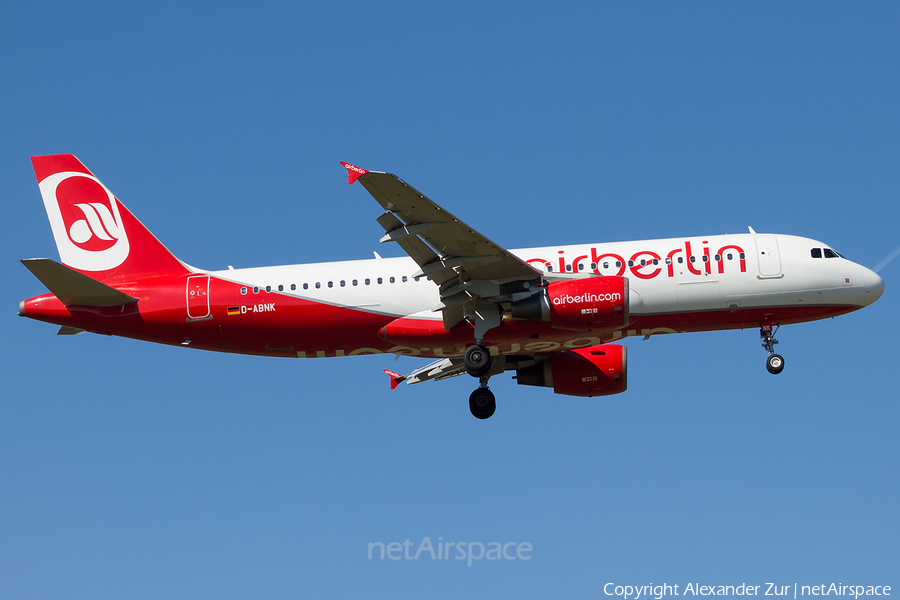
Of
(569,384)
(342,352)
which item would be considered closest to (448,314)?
(342,352)

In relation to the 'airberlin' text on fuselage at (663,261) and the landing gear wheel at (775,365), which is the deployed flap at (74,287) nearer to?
the 'airberlin' text on fuselage at (663,261)

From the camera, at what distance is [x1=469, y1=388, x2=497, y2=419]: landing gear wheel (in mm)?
35344

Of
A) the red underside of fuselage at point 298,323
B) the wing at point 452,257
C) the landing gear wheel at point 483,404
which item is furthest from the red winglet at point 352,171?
the landing gear wheel at point 483,404

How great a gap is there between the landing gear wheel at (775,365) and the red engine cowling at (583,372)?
5.78 meters

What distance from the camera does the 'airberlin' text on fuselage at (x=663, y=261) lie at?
3192 cm

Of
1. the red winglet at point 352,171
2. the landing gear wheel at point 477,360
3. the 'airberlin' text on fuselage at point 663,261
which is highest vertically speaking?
the red winglet at point 352,171

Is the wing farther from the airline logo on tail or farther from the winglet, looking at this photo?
the airline logo on tail

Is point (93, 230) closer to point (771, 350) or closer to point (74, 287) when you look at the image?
point (74, 287)

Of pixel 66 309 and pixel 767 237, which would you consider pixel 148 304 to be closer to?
pixel 66 309

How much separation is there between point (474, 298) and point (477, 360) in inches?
81.6

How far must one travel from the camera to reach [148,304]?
3278 centimetres

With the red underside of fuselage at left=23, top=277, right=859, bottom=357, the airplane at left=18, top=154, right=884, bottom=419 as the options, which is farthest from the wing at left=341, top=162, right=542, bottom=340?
the red underside of fuselage at left=23, top=277, right=859, bottom=357

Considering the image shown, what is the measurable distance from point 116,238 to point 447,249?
12554 mm

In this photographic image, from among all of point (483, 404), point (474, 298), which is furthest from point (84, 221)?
point (483, 404)
